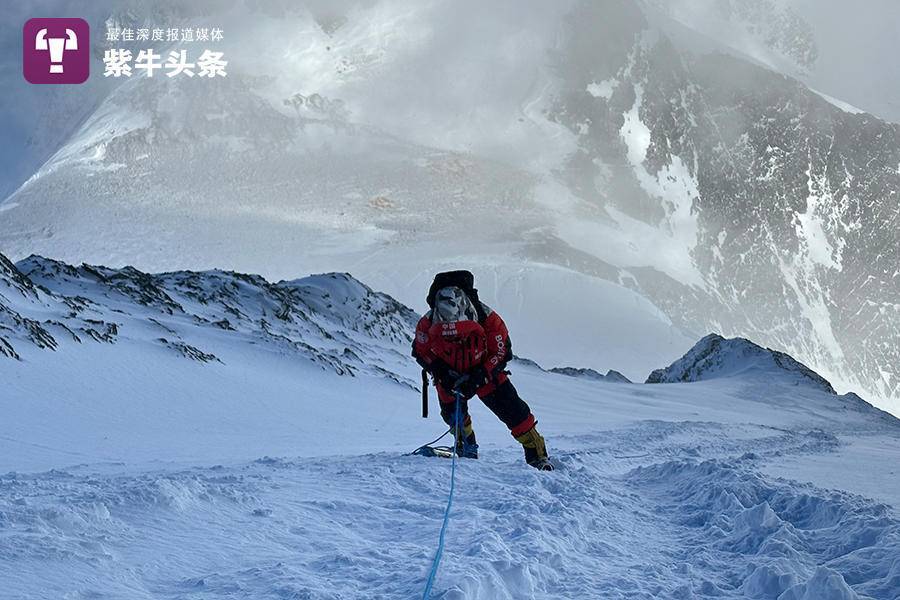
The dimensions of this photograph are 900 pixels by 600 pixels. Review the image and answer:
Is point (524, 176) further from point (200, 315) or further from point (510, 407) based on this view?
point (510, 407)

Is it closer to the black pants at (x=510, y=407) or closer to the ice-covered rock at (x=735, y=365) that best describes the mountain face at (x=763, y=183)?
the ice-covered rock at (x=735, y=365)

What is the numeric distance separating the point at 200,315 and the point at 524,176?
82687 mm

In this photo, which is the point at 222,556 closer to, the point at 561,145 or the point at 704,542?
the point at 704,542

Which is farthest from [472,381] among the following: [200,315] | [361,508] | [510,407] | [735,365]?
[735,365]

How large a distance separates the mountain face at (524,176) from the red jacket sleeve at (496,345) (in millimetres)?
51402

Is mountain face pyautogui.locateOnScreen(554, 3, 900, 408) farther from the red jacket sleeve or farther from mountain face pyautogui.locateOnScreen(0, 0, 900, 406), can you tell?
the red jacket sleeve

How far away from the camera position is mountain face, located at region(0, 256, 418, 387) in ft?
46.0

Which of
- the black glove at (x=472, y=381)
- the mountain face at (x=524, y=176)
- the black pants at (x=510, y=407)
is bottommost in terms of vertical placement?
the black pants at (x=510, y=407)

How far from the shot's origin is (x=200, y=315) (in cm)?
2098

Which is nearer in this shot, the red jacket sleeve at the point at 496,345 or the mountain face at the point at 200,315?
the red jacket sleeve at the point at 496,345

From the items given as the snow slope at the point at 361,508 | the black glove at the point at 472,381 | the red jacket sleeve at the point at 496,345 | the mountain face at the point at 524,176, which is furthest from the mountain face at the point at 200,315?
the mountain face at the point at 524,176

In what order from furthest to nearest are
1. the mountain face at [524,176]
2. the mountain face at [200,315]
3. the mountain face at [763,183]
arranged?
the mountain face at [763,183], the mountain face at [524,176], the mountain face at [200,315]

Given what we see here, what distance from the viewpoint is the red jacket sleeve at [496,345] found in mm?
6207

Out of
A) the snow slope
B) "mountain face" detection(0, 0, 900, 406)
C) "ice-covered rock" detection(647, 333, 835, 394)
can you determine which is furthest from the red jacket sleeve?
"mountain face" detection(0, 0, 900, 406)
